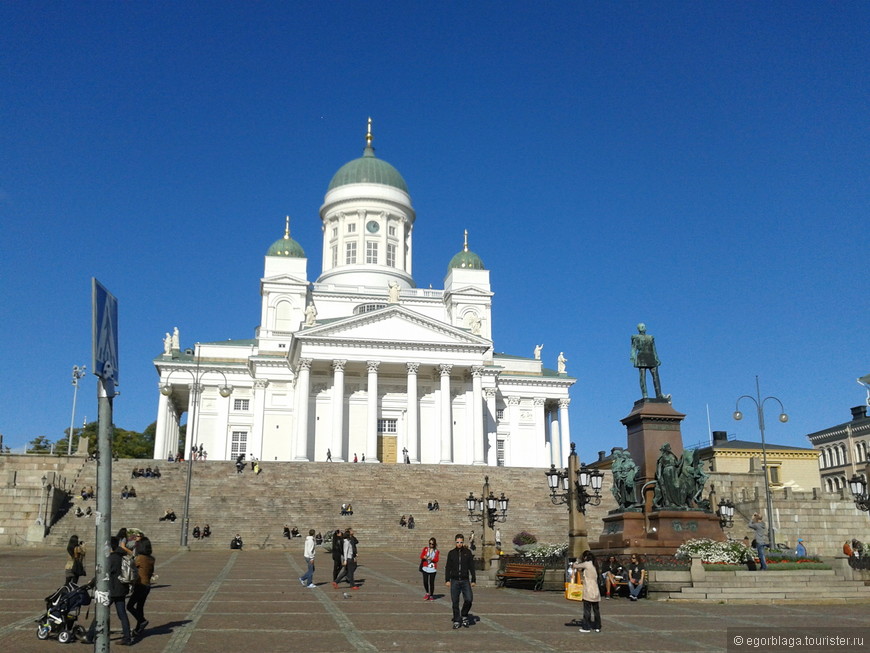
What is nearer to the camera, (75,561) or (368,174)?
(75,561)

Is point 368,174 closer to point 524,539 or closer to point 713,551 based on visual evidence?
point 524,539

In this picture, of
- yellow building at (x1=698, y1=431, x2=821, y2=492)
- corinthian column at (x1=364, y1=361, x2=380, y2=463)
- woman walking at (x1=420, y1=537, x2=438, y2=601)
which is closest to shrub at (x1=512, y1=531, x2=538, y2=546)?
woman walking at (x1=420, y1=537, x2=438, y2=601)

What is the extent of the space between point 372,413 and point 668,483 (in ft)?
130

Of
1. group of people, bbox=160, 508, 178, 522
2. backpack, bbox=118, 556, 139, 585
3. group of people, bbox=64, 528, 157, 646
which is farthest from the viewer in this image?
group of people, bbox=160, 508, 178, 522

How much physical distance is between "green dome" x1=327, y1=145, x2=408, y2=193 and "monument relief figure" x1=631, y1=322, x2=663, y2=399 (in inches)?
2279

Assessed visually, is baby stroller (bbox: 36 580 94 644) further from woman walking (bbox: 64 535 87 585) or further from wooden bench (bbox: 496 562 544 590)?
wooden bench (bbox: 496 562 544 590)

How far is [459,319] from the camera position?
74312mm

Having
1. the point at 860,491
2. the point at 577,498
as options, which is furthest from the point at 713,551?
the point at 860,491

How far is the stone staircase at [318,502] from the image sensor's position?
1537 inches

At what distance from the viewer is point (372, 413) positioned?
195ft

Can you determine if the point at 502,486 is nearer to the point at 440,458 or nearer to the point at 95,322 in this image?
the point at 440,458

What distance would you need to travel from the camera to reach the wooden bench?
21.8m

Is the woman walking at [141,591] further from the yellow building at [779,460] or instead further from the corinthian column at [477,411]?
the yellow building at [779,460]

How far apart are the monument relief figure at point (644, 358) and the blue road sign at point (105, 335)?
17.6 m
